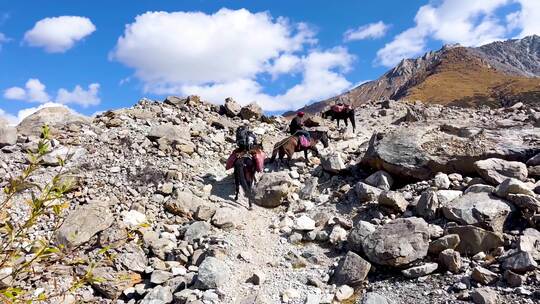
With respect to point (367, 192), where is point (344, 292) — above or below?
below

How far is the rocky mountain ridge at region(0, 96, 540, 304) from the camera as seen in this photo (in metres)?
6.41

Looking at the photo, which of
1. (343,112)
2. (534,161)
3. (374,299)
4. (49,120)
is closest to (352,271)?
(374,299)

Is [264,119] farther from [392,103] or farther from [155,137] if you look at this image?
[392,103]

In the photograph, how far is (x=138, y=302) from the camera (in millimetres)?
6691

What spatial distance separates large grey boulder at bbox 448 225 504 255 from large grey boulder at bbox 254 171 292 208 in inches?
172

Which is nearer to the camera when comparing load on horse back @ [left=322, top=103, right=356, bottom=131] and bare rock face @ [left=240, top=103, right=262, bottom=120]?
load on horse back @ [left=322, top=103, right=356, bottom=131]

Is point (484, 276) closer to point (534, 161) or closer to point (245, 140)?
point (534, 161)

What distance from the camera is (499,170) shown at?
8.48 meters

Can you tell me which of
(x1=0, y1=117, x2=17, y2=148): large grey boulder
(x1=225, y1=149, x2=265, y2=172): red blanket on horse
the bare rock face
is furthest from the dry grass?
(x1=0, y1=117, x2=17, y2=148): large grey boulder

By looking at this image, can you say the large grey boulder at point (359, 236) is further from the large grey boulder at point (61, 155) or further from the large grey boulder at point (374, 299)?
the large grey boulder at point (61, 155)

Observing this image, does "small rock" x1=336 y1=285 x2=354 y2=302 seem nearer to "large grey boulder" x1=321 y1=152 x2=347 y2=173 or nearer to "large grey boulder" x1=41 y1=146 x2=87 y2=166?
"large grey boulder" x1=321 y1=152 x2=347 y2=173

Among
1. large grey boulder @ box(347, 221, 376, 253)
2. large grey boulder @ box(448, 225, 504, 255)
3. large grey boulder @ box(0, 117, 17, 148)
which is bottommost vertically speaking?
large grey boulder @ box(448, 225, 504, 255)

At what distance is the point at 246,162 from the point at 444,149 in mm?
4664

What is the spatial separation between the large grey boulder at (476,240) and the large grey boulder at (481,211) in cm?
31
